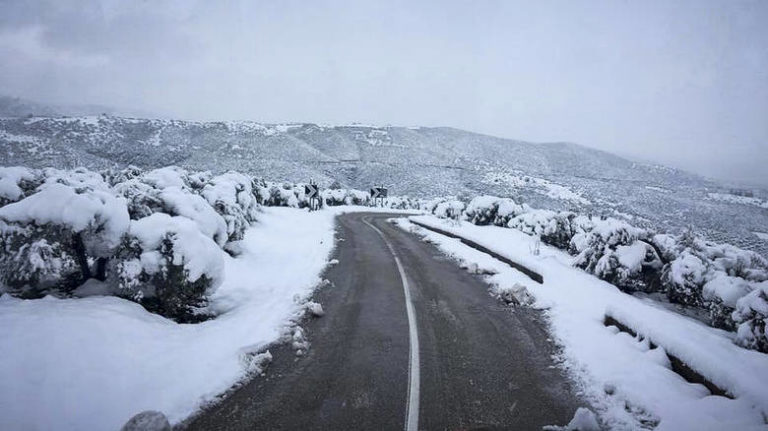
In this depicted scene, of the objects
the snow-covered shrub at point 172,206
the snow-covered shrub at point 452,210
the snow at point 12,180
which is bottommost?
the snow-covered shrub at point 452,210

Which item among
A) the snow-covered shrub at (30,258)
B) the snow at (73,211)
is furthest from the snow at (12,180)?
the snow-covered shrub at (30,258)

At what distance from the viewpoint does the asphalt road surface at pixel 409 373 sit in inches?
166

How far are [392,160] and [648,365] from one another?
123286 mm

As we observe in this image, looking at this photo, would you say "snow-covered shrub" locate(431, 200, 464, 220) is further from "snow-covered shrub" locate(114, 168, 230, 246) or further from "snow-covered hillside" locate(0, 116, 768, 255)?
"snow-covered hillside" locate(0, 116, 768, 255)

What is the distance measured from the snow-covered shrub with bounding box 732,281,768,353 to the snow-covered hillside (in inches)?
1999

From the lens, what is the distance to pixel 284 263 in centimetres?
1230

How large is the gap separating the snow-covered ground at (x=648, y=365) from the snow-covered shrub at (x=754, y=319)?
267 mm

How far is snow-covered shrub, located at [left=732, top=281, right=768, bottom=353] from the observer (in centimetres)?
580

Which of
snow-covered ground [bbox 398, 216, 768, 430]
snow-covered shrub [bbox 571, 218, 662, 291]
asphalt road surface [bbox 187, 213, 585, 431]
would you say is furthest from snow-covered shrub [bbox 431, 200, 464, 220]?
asphalt road surface [bbox 187, 213, 585, 431]

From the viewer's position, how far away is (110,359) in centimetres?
485

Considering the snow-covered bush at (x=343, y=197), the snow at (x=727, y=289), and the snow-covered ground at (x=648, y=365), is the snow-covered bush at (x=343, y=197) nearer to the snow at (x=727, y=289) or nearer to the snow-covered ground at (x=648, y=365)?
the snow-covered ground at (x=648, y=365)

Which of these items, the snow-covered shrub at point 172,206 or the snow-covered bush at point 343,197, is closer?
the snow-covered shrub at point 172,206

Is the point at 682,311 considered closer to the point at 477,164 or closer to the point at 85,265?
the point at 85,265

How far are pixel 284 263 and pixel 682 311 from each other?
1071 centimetres
